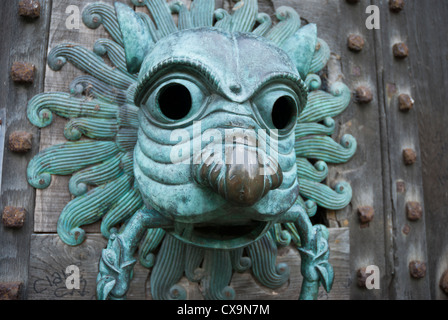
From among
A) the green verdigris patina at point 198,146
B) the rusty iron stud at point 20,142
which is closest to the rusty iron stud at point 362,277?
the green verdigris patina at point 198,146

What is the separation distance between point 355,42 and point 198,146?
2.58 ft

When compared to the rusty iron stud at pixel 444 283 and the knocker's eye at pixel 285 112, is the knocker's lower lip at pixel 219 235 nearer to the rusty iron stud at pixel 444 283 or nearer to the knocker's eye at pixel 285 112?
the knocker's eye at pixel 285 112

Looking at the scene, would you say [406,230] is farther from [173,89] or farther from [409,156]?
[173,89]

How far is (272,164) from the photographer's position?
699 mm

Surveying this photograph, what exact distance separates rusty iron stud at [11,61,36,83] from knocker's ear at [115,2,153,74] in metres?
0.35

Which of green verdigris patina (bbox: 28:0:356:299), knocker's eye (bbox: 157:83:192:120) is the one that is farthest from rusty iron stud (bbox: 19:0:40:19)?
knocker's eye (bbox: 157:83:192:120)

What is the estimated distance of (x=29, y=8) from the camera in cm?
110

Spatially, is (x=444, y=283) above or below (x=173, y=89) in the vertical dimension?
below

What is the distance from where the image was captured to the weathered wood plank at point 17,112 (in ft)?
3.35

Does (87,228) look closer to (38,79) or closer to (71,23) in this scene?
(38,79)

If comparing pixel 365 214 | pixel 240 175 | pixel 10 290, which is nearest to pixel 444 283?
pixel 365 214

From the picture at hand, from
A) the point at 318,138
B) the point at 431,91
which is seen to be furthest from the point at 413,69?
the point at 318,138

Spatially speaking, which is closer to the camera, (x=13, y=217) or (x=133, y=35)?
(x=133, y=35)
